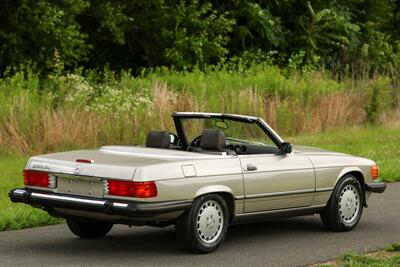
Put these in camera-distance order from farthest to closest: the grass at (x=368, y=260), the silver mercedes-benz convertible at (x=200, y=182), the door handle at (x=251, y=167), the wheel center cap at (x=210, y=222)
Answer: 1. the door handle at (x=251, y=167)
2. the wheel center cap at (x=210, y=222)
3. the silver mercedes-benz convertible at (x=200, y=182)
4. the grass at (x=368, y=260)

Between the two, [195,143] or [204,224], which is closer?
[204,224]

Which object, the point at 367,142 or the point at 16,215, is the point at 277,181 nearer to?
the point at 16,215

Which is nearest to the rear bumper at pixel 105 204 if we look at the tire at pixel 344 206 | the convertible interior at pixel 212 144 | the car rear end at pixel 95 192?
the car rear end at pixel 95 192

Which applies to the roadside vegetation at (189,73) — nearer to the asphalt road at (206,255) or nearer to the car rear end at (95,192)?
the asphalt road at (206,255)

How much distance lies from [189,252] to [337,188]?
2.09 metres

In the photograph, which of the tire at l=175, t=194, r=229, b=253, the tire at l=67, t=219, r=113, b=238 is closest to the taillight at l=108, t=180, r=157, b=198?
the tire at l=175, t=194, r=229, b=253

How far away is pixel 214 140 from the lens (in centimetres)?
975

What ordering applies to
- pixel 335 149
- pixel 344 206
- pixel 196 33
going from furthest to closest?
pixel 196 33
pixel 335 149
pixel 344 206

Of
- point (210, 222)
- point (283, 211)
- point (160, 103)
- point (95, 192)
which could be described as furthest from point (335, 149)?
point (95, 192)

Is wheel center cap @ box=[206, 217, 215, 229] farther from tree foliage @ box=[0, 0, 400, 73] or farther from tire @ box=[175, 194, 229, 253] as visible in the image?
tree foliage @ box=[0, 0, 400, 73]

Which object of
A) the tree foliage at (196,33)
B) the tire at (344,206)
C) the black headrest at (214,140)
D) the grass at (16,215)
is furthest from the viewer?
the tree foliage at (196,33)

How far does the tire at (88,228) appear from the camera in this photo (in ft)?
33.2

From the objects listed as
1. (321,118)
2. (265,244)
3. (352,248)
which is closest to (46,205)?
(265,244)

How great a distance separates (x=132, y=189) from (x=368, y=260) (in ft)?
6.92
